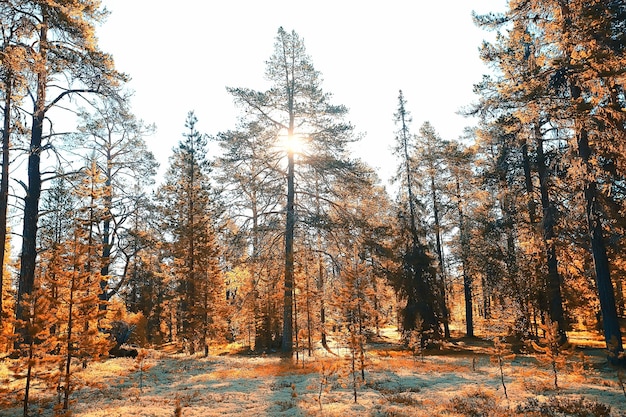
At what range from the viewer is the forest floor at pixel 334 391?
29.8 feet

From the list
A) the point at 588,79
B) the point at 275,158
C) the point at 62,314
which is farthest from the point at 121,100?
the point at 588,79

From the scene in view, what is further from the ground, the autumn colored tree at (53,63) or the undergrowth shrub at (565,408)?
the autumn colored tree at (53,63)

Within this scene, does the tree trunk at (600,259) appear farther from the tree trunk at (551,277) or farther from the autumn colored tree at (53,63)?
the autumn colored tree at (53,63)

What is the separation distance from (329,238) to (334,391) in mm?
8680

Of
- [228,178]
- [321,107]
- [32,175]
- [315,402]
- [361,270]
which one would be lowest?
[315,402]

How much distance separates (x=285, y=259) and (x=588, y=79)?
1420 cm

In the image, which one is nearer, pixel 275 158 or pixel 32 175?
pixel 32 175

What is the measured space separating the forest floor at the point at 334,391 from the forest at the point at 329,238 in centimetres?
13

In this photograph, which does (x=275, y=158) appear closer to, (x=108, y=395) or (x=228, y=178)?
(x=228, y=178)

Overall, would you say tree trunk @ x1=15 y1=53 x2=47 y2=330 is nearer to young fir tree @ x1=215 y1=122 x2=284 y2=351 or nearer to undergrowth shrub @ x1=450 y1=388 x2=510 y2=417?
young fir tree @ x1=215 y1=122 x2=284 y2=351

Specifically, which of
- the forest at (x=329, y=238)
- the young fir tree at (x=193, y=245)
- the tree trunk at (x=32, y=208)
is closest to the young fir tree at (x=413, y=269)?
the forest at (x=329, y=238)

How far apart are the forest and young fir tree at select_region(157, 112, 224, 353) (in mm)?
175

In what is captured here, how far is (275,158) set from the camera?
21203 mm

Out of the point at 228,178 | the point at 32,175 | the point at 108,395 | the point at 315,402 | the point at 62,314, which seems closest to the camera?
the point at 62,314
